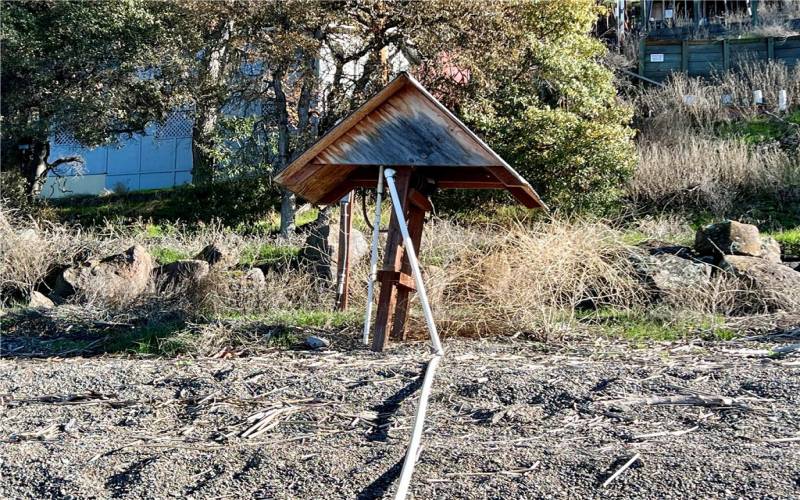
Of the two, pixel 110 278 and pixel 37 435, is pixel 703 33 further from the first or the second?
pixel 37 435

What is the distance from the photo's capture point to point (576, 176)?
53.7 feet

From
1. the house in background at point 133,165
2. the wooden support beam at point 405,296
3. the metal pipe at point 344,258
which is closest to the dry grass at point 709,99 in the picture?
the house in background at point 133,165

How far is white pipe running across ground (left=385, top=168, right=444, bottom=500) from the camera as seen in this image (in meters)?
4.14

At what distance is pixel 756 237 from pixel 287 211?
7.97 metres

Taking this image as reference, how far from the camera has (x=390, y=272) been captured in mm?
7156

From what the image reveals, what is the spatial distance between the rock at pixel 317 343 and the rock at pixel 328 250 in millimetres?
3213

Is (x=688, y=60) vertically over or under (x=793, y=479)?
over

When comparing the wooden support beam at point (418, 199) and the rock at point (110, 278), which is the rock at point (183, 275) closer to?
the rock at point (110, 278)

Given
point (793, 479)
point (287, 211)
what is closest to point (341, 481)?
point (793, 479)

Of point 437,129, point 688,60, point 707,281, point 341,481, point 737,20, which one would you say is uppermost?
point 737,20

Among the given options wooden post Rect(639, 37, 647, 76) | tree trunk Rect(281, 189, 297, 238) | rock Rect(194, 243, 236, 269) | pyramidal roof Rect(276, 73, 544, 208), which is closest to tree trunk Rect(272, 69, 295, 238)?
tree trunk Rect(281, 189, 297, 238)

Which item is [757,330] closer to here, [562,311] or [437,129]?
[562,311]

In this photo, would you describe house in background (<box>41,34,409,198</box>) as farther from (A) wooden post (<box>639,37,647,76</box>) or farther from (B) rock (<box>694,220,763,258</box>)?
(B) rock (<box>694,220,763,258</box>)

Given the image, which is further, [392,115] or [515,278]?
[515,278]
